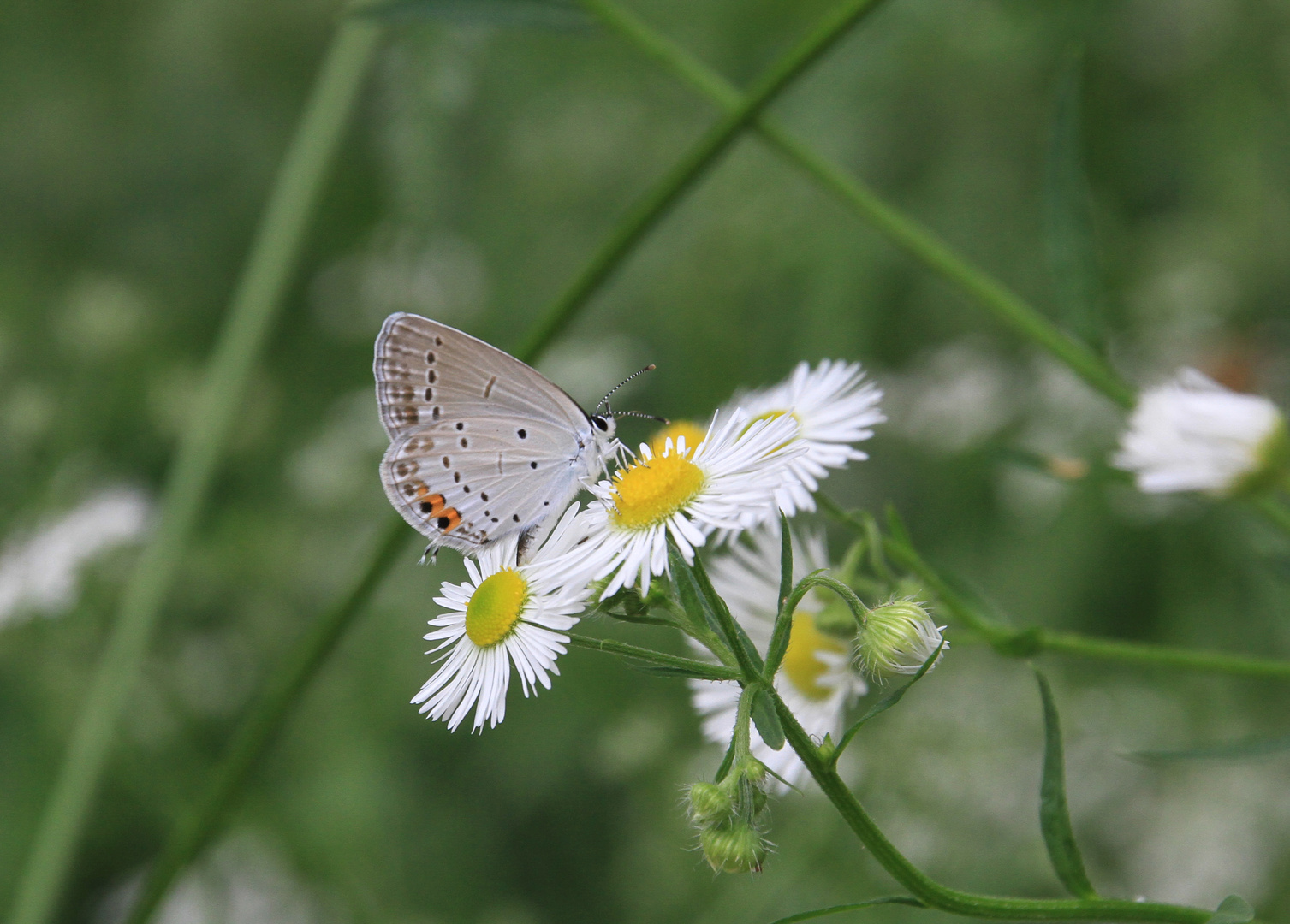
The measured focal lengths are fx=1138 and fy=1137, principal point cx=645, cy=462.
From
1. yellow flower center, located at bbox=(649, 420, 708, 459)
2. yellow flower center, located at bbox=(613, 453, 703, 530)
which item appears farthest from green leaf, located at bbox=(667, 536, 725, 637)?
yellow flower center, located at bbox=(649, 420, 708, 459)

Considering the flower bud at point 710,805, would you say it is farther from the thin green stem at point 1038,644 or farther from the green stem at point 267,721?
the green stem at point 267,721

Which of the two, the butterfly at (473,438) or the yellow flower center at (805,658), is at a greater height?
the butterfly at (473,438)

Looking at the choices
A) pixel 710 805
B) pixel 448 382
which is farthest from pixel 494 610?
pixel 448 382

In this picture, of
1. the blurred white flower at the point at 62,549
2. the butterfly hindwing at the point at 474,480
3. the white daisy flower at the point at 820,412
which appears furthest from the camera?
the blurred white flower at the point at 62,549

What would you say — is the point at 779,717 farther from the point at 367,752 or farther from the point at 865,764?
the point at 367,752

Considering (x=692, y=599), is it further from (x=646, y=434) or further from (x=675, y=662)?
(x=646, y=434)

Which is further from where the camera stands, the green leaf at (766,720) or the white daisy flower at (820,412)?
the white daisy flower at (820,412)

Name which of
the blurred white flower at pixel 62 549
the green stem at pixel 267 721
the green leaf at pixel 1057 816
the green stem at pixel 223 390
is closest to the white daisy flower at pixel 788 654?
the green leaf at pixel 1057 816

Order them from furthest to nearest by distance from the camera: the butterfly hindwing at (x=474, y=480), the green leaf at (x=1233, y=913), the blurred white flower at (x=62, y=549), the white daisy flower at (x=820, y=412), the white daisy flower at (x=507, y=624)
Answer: the blurred white flower at (x=62, y=549)
the butterfly hindwing at (x=474, y=480)
the white daisy flower at (x=820, y=412)
the white daisy flower at (x=507, y=624)
the green leaf at (x=1233, y=913)

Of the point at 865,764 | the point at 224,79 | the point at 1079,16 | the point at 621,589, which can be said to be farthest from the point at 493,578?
the point at 224,79
